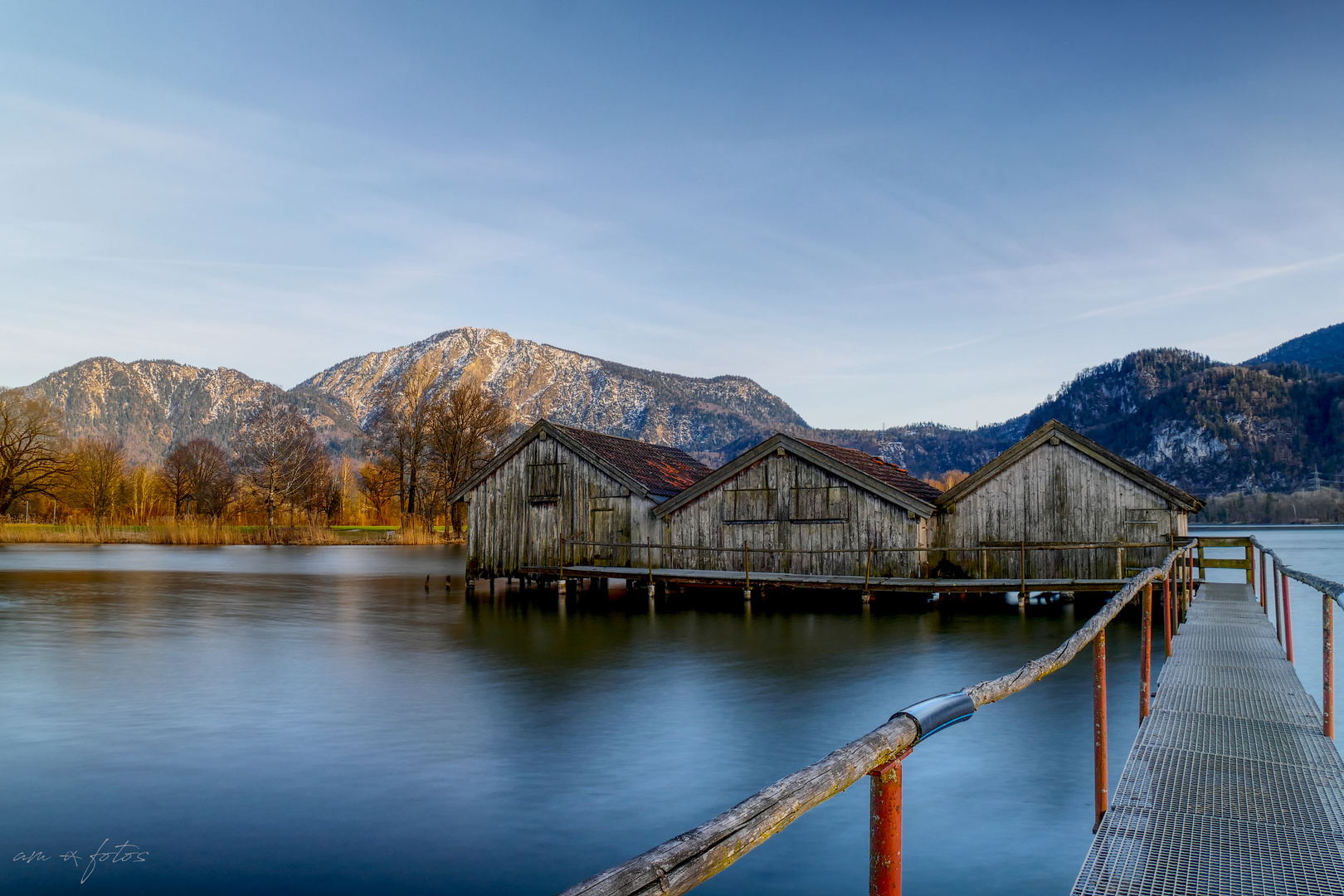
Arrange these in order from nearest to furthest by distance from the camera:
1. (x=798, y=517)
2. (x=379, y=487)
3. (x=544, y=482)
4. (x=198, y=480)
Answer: (x=798, y=517) < (x=544, y=482) < (x=198, y=480) < (x=379, y=487)

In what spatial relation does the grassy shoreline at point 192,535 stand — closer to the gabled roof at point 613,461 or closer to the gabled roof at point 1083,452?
the gabled roof at point 613,461

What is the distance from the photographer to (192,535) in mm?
72500

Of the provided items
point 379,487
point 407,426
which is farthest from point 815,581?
point 379,487

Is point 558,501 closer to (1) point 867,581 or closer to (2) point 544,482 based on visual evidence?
(2) point 544,482

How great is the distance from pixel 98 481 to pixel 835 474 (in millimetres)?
84069

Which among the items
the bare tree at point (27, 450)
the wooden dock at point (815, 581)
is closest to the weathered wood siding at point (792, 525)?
the wooden dock at point (815, 581)

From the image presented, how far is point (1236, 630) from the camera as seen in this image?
15.3 metres

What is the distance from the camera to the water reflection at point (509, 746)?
9188mm

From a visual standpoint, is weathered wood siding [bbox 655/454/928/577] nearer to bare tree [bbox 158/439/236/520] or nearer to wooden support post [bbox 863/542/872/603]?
wooden support post [bbox 863/542/872/603]

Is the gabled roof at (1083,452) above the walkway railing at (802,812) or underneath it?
above

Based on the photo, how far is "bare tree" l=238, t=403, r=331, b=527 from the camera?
80.2 m

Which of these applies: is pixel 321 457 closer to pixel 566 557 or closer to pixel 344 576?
pixel 344 576

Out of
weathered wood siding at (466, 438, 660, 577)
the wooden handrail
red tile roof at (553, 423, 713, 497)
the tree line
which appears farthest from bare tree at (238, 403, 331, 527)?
the wooden handrail

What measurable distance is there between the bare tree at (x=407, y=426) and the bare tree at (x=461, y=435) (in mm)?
1443
